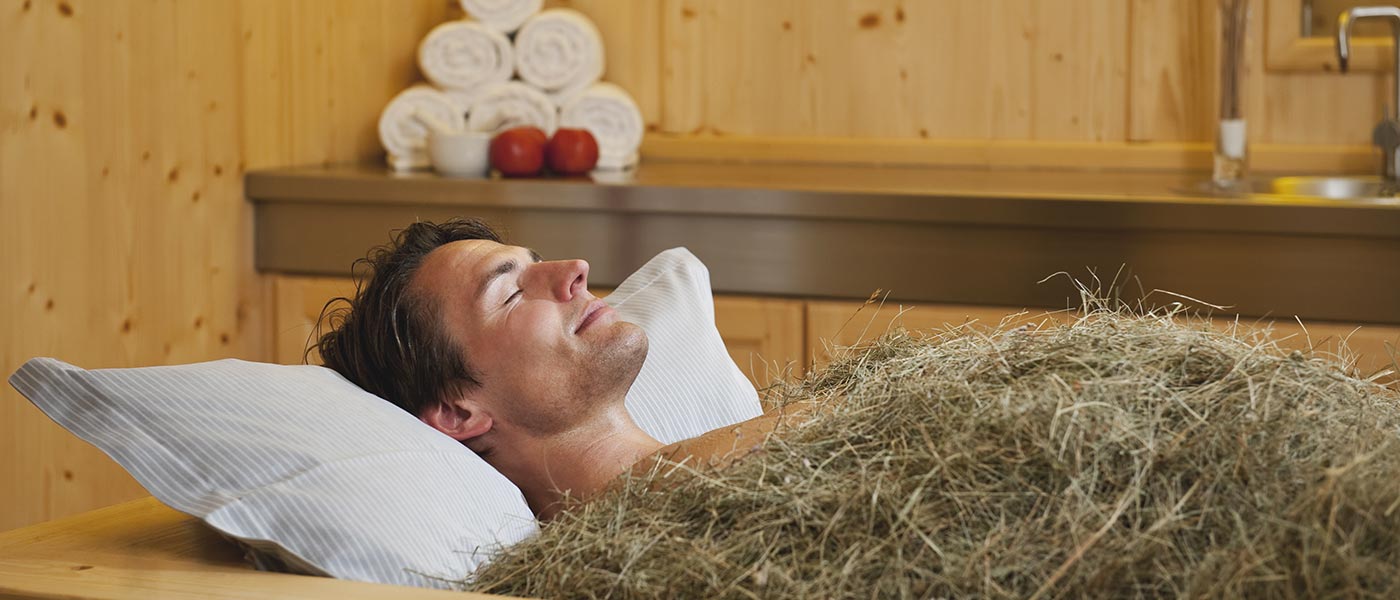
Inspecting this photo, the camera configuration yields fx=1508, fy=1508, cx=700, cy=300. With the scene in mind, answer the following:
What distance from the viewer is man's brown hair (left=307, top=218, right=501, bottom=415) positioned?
1402mm

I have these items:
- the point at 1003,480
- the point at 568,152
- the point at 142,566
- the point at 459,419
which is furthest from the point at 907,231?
the point at 142,566

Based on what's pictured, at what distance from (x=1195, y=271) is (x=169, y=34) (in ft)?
5.43

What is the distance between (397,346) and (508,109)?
161cm

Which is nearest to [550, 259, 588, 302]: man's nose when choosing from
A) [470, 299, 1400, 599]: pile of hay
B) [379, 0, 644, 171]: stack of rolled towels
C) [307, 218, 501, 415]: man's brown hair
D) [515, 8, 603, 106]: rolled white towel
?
[307, 218, 501, 415]: man's brown hair

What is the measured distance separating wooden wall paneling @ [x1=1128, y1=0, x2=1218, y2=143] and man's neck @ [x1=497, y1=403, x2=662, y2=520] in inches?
69.9

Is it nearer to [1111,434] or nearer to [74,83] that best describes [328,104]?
[74,83]

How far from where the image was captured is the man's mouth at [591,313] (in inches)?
56.4

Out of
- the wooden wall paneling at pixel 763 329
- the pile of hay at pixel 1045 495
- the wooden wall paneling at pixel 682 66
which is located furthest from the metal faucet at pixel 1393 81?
the pile of hay at pixel 1045 495

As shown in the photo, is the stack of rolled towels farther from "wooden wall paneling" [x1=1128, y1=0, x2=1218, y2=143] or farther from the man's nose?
the man's nose

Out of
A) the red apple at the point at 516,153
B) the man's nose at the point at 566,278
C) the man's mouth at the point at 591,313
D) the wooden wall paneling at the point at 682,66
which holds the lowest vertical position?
the man's mouth at the point at 591,313

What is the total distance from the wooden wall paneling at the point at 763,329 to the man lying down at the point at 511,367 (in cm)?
105

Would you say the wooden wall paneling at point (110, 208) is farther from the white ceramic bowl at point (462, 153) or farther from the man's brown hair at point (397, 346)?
the man's brown hair at point (397, 346)

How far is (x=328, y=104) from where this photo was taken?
114 inches

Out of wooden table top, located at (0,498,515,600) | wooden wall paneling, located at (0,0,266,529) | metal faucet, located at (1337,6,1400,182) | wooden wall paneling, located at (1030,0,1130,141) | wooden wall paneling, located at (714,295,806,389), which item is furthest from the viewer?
wooden wall paneling, located at (1030,0,1130,141)
